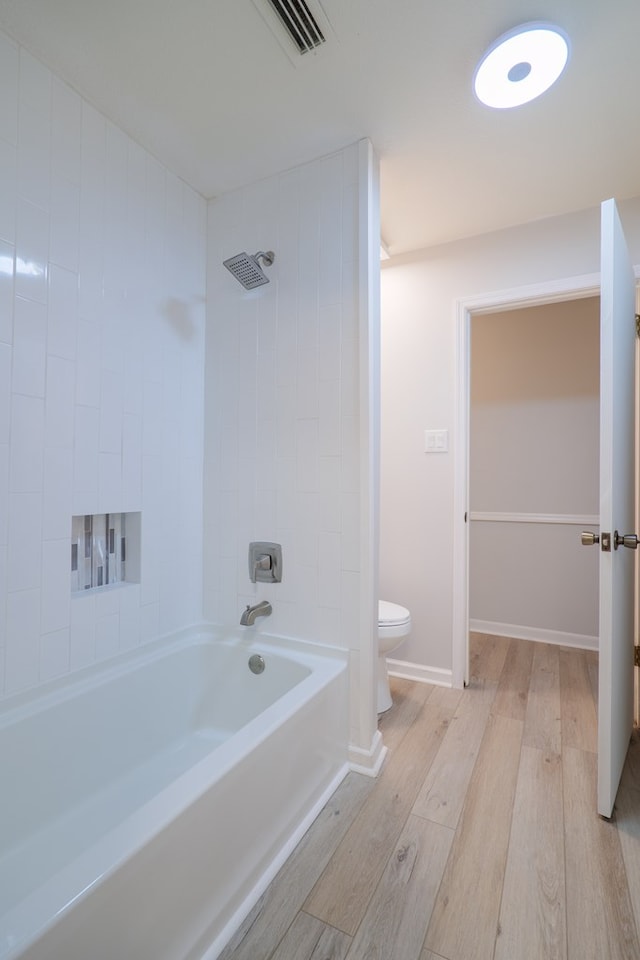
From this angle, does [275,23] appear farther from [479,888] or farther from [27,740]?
[479,888]

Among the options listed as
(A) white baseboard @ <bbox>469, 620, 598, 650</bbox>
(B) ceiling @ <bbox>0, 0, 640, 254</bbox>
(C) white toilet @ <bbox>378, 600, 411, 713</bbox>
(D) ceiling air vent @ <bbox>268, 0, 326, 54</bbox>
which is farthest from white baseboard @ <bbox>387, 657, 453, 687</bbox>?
(D) ceiling air vent @ <bbox>268, 0, 326, 54</bbox>

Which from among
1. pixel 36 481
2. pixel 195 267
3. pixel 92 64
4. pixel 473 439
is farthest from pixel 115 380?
pixel 473 439

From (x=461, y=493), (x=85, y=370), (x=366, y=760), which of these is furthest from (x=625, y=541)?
(x=85, y=370)

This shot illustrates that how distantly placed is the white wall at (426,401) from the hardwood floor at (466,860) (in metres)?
0.64

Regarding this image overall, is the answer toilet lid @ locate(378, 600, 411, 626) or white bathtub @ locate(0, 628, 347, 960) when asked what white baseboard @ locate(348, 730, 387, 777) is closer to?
white bathtub @ locate(0, 628, 347, 960)

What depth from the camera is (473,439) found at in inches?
128

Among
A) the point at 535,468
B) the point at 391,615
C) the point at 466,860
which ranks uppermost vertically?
the point at 535,468

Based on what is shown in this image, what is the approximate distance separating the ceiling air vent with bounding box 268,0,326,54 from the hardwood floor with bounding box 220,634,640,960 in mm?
2354

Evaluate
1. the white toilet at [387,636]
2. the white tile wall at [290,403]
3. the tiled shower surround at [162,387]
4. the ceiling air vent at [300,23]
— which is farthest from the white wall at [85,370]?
the white toilet at [387,636]

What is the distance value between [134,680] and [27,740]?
1.21ft

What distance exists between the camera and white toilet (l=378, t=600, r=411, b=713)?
1964 mm

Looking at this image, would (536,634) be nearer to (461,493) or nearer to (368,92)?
(461,493)

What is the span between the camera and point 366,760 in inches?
63.7

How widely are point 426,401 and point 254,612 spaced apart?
1431 millimetres
